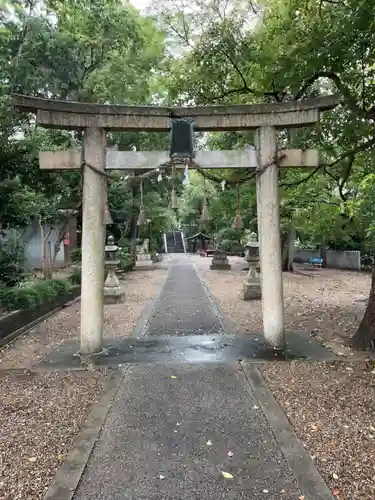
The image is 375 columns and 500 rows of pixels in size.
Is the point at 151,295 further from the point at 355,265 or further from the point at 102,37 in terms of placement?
the point at 355,265

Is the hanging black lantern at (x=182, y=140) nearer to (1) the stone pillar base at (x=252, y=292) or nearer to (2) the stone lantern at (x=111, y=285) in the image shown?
(1) the stone pillar base at (x=252, y=292)

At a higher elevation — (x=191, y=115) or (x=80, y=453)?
(x=191, y=115)

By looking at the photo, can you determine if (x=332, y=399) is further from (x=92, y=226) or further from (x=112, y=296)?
(x=112, y=296)

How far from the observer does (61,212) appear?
15930mm

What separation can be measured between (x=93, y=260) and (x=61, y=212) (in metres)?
10.1

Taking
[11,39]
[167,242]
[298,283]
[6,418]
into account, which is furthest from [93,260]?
[167,242]

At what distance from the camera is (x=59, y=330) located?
9039 millimetres

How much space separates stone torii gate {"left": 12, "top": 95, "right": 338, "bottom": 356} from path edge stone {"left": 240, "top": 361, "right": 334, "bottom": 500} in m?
1.92

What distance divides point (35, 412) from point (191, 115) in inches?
188

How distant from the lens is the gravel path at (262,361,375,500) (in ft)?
10.7

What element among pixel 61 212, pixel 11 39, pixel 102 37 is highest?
pixel 102 37

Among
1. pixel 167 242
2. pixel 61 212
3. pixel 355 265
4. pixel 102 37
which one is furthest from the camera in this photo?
pixel 167 242

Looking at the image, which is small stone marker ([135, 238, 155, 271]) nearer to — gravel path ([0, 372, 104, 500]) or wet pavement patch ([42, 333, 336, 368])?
wet pavement patch ([42, 333, 336, 368])

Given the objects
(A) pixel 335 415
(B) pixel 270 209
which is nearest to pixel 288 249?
(B) pixel 270 209
